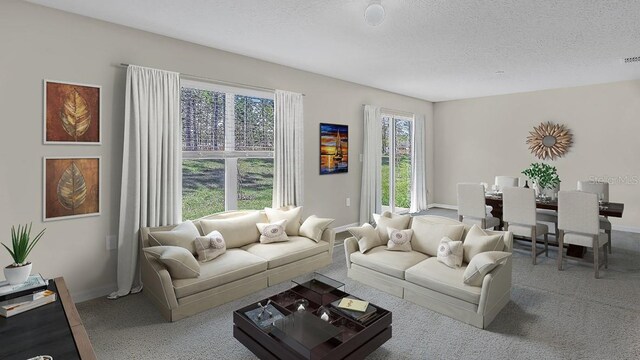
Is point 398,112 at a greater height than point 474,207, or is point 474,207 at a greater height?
point 398,112

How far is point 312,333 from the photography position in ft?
7.47

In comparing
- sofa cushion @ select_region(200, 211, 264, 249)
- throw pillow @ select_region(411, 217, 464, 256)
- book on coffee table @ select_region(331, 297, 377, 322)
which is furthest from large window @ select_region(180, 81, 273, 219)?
book on coffee table @ select_region(331, 297, 377, 322)

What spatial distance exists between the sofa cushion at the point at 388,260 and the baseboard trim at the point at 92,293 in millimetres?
2588

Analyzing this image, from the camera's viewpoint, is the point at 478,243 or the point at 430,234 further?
the point at 430,234

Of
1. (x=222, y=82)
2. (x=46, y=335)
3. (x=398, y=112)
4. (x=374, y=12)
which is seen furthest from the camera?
(x=398, y=112)

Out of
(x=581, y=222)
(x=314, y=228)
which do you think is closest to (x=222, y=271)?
(x=314, y=228)

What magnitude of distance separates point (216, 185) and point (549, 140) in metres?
6.57

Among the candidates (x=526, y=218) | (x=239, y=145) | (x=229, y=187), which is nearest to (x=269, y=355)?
(x=229, y=187)

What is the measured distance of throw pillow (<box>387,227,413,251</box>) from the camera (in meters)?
3.75

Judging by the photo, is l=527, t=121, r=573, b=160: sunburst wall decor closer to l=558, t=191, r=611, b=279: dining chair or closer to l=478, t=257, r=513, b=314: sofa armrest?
l=558, t=191, r=611, b=279: dining chair

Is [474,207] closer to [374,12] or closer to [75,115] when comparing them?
[374,12]

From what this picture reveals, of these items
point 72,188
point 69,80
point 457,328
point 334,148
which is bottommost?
point 457,328

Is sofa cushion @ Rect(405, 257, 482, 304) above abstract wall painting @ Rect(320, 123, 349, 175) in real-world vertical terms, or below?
below

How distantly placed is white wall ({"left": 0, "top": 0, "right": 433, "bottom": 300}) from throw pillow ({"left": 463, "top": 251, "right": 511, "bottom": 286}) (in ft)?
11.5
